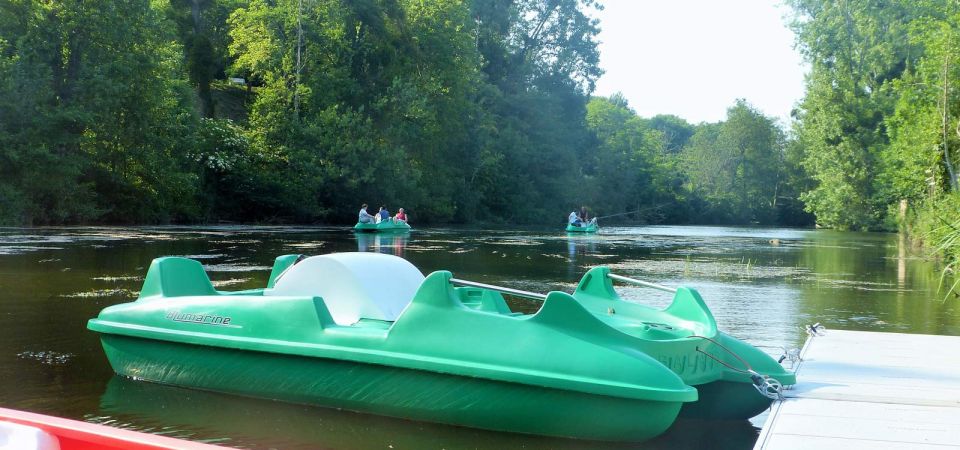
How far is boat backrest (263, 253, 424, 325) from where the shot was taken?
7.55 m

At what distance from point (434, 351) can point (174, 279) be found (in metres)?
3.01

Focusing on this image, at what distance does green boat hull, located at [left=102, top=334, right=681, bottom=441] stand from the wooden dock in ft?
2.73

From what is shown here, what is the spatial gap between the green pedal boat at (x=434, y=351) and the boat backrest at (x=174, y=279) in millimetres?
13

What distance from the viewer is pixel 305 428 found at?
633cm

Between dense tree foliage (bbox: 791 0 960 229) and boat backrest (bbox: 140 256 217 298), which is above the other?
dense tree foliage (bbox: 791 0 960 229)

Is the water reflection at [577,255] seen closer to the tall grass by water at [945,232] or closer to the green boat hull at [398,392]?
the tall grass by water at [945,232]

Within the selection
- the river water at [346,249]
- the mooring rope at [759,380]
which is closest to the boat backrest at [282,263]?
the river water at [346,249]

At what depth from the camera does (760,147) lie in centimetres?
9906

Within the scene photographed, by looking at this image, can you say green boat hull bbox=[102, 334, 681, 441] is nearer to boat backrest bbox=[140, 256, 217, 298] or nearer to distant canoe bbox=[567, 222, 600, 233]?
boat backrest bbox=[140, 256, 217, 298]

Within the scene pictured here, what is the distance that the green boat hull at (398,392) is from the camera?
591 cm

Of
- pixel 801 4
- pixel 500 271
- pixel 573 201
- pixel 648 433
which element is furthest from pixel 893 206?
pixel 648 433

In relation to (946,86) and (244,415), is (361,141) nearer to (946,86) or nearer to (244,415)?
(946,86)

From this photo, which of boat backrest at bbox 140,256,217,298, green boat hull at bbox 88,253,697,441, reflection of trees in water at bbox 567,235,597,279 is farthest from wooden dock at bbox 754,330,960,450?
reflection of trees in water at bbox 567,235,597,279

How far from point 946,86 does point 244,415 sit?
23341mm
